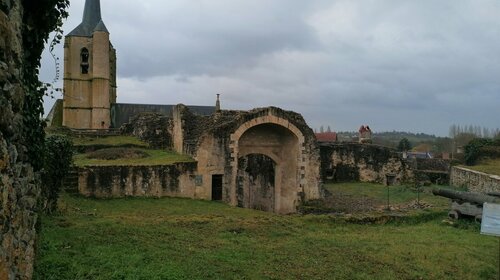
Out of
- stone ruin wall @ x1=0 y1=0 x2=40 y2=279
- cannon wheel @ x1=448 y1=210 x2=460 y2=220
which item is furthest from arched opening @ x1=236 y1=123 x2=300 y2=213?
stone ruin wall @ x1=0 y1=0 x2=40 y2=279

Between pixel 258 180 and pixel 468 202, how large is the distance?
13.6 meters

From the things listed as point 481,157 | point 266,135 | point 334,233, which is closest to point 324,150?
point 266,135

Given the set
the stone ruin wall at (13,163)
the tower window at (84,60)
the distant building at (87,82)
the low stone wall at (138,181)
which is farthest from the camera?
the tower window at (84,60)

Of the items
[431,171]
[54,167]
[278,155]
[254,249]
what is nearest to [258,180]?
[278,155]

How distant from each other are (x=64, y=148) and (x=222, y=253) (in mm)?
7012

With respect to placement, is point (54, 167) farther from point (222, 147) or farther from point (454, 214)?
point (454, 214)

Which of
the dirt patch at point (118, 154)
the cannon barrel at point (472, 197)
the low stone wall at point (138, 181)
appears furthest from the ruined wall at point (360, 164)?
the cannon barrel at point (472, 197)

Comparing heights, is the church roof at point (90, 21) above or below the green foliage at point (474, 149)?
above

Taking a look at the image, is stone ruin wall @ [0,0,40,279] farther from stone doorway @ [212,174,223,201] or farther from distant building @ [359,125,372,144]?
distant building @ [359,125,372,144]

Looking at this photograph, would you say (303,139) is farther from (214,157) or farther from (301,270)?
(301,270)

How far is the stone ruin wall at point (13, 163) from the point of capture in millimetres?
3771

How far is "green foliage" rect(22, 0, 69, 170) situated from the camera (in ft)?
16.0

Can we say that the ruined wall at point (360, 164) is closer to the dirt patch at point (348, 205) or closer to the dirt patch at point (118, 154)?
the dirt patch at point (348, 205)

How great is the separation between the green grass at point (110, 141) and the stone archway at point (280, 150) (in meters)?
8.45
